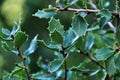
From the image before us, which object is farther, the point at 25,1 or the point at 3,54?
the point at 25,1

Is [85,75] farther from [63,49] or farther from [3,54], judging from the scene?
[3,54]

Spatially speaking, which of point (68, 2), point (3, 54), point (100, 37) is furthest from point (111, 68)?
point (3, 54)

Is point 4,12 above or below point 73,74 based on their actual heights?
above

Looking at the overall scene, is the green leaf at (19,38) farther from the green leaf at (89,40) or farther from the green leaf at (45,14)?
the green leaf at (89,40)

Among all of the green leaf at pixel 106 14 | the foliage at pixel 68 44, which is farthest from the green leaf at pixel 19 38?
the green leaf at pixel 106 14

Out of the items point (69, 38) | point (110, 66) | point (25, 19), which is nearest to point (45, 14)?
point (69, 38)

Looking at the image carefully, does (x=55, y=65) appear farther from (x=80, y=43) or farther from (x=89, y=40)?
(x=89, y=40)

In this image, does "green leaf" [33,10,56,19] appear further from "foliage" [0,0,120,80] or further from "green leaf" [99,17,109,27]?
"green leaf" [99,17,109,27]
